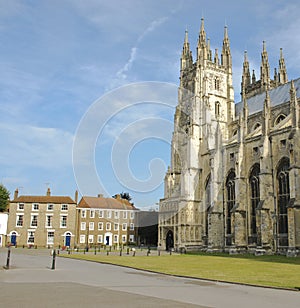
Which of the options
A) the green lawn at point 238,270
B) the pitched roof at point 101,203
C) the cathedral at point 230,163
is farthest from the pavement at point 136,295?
the pitched roof at point 101,203

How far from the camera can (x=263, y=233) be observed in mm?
37312

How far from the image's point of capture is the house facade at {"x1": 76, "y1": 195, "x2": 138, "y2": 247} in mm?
62125

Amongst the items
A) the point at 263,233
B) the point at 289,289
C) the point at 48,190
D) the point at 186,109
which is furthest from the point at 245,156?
the point at 48,190

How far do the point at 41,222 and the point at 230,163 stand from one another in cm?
3279

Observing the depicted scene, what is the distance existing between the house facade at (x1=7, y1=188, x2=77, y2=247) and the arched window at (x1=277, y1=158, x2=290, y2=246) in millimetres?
34909

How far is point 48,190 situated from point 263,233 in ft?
140

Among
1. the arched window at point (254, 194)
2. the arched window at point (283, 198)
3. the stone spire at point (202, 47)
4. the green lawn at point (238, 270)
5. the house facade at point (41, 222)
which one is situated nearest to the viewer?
the green lawn at point (238, 270)

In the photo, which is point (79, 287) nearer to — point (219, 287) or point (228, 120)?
point (219, 287)

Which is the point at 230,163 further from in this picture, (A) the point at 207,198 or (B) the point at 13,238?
(B) the point at 13,238

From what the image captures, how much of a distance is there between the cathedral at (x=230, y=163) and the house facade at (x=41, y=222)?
16.2 meters

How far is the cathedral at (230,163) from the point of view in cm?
3756

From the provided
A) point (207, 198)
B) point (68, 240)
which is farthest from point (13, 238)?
point (207, 198)

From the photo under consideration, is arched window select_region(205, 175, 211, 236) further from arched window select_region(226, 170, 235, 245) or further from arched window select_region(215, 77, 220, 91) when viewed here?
arched window select_region(215, 77, 220, 91)

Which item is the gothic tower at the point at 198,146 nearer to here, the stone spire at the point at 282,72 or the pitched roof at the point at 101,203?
the stone spire at the point at 282,72
